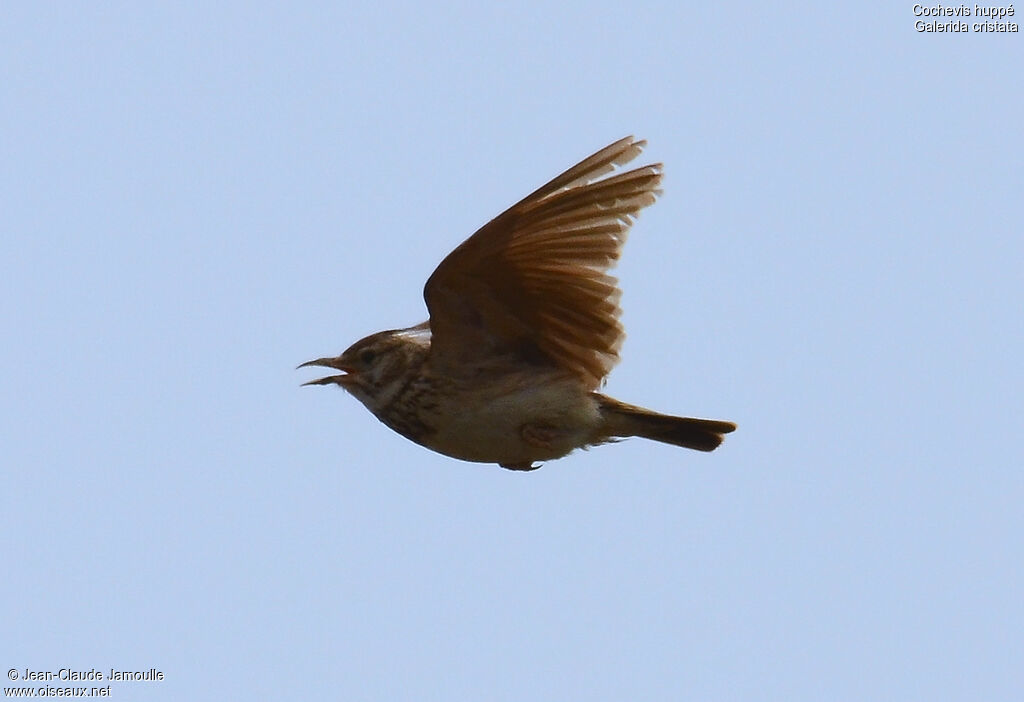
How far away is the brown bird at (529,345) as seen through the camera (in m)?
7.62

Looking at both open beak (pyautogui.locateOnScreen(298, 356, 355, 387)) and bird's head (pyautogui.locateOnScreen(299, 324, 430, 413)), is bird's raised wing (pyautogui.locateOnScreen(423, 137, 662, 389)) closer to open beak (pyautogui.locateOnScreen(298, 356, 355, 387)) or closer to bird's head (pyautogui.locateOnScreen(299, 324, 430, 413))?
bird's head (pyautogui.locateOnScreen(299, 324, 430, 413))

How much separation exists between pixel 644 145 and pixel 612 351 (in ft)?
4.00

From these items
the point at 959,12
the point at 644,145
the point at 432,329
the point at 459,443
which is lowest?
the point at 459,443

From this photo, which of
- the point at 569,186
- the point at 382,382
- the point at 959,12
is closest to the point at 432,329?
the point at 382,382

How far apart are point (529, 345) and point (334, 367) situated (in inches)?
53.0

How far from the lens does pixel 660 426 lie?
329 inches

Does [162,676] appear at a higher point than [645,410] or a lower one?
lower

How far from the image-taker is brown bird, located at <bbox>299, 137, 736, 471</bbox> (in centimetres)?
762

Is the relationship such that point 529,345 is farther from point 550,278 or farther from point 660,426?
point 660,426

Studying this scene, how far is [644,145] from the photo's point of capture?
7.54 m

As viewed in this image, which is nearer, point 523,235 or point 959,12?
point 523,235

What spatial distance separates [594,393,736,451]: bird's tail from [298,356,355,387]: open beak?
1.54 metres

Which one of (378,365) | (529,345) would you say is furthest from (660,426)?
(378,365)

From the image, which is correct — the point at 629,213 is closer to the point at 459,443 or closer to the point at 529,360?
the point at 529,360
